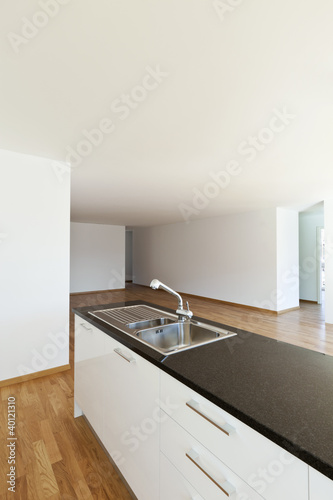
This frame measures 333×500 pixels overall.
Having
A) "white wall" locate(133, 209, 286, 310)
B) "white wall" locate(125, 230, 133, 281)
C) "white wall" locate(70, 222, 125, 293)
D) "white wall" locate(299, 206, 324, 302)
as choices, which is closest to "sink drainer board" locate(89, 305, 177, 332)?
"white wall" locate(133, 209, 286, 310)

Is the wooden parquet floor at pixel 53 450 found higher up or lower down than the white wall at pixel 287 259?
lower down

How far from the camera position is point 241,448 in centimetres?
82

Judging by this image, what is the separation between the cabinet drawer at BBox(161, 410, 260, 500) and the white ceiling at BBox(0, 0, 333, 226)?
68.8 inches

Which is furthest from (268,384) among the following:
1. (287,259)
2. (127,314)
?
(287,259)

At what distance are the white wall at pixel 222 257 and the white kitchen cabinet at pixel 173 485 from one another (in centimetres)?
541

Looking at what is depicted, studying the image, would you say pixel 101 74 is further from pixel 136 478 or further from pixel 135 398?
pixel 136 478

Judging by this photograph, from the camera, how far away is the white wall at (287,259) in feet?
19.7

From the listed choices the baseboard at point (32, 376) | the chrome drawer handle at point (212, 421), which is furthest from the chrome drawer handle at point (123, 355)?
the baseboard at point (32, 376)

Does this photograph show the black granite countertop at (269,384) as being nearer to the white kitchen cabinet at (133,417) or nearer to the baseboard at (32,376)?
the white kitchen cabinet at (133,417)

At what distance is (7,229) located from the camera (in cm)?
272

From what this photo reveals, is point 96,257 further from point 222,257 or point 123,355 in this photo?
point 123,355

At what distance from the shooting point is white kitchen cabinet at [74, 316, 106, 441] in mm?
1747

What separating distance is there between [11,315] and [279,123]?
122 inches

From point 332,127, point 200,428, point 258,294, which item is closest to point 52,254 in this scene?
point 200,428
